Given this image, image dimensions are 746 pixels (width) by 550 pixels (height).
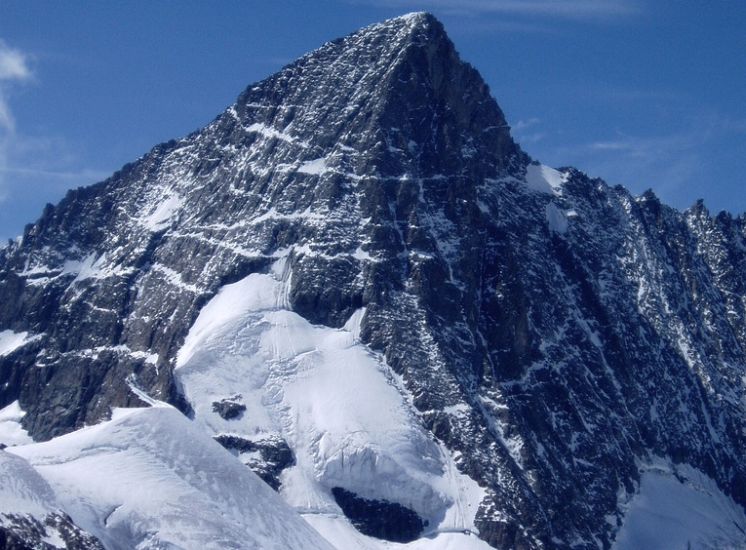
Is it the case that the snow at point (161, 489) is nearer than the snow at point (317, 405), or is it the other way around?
the snow at point (161, 489)

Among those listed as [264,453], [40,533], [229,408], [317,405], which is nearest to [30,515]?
[40,533]

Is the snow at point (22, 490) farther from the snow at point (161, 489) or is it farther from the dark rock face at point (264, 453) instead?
the dark rock face at point (264, 453)

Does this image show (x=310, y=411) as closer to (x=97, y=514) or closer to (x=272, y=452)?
(x=272, y=452)

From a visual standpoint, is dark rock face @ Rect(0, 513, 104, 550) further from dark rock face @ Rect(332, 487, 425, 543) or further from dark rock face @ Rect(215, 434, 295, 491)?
dark rock face @ Rect(332, 487, 425, 543)

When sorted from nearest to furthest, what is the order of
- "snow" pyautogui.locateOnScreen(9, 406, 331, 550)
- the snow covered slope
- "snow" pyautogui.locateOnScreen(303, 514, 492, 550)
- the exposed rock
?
the snow covered slope → "snow" pyautogui.locateOnScreen(9, 406, 331, 550) → "snow" pyautogui.locateOnScreen(303, 514, 492, 550) → the exposed rock

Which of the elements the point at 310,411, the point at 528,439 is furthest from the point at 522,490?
the point at 310,411

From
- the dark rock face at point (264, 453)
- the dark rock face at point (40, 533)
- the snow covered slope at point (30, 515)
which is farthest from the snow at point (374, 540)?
the dark rock face at point (40, 533)

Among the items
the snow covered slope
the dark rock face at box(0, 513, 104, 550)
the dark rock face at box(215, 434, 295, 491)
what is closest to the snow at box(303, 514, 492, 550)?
the dark rock face at box(215, 434, 295, 491)
